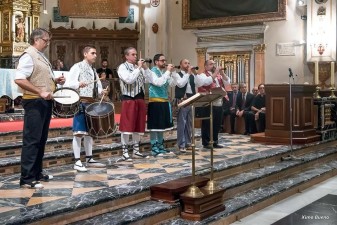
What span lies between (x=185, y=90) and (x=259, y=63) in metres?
5.92

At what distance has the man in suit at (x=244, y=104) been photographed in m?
10.2

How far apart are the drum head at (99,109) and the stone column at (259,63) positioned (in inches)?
303

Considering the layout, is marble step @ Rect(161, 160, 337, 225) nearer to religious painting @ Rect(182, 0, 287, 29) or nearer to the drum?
the drum

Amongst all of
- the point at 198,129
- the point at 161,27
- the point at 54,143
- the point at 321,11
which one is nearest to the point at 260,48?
the point at 321,11

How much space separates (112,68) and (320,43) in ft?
18.8

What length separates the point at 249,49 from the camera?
1274 centimetres

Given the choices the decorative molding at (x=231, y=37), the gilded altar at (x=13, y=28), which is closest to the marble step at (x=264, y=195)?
the decorative molding at (x=231, y=37)

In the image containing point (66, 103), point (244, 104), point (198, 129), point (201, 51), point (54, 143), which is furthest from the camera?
point (201, 51)

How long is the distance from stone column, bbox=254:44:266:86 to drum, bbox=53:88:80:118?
325 inches

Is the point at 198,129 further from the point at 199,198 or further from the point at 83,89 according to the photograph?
the point at 199,198

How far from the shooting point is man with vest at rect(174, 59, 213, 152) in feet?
22.8

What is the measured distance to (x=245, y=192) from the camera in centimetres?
556

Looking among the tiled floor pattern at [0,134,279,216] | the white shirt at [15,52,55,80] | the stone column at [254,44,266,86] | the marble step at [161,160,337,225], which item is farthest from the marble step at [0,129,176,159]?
the stone column at [254,44,266,86]

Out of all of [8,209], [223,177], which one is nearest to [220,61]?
[223,177]
